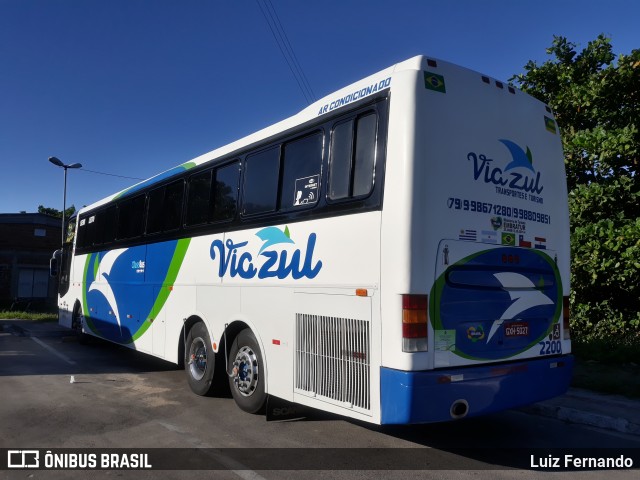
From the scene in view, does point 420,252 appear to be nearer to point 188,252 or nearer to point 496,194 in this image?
point 496,194

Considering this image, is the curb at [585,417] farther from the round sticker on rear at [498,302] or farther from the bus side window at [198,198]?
the bus side window at [198,198]

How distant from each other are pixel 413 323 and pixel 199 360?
4184 millimetres

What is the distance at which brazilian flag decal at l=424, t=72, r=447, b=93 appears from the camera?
4.85 meters

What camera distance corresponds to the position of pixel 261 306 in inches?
245

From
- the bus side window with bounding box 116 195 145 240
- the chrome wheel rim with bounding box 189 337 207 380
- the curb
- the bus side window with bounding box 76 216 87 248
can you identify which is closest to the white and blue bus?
the chrome wheel rim with bounding box 189 337 207 380

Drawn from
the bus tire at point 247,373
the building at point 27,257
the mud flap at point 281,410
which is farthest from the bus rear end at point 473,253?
the building at point 27,257

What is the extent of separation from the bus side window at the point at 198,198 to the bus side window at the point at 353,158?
2889 mm

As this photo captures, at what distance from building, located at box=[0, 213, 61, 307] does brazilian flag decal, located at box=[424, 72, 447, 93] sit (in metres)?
31.9

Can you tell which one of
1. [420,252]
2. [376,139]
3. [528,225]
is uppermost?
[376,139]

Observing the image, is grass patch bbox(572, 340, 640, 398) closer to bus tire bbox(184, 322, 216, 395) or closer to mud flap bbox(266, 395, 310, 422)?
mud flap bbox(266, 395, 310, 422)

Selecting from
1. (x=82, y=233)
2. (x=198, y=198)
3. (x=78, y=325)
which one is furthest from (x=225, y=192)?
(x=78, y=325)

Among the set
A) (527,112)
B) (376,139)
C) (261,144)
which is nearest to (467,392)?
(376,139)

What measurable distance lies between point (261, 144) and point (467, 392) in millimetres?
3776

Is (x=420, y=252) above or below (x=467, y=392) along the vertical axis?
above
